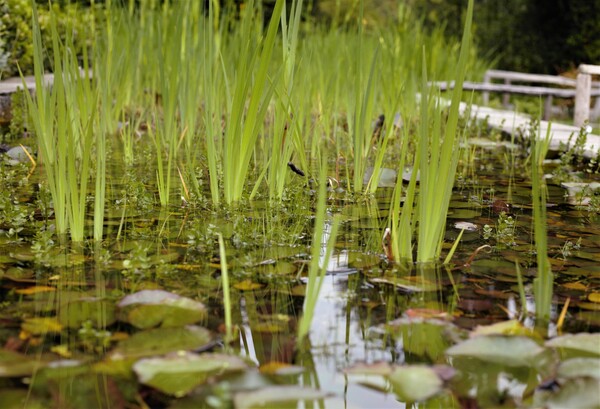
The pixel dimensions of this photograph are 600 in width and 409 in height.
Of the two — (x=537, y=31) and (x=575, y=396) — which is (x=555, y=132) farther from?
(x=537, y=31)

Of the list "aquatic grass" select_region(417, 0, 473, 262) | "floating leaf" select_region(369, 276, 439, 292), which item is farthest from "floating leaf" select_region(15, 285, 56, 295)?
"aquatic grass" select_region(417, 0, 473, 262)

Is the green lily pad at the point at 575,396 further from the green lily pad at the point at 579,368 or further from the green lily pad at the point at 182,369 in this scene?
the green lily pad at the point at 182,369

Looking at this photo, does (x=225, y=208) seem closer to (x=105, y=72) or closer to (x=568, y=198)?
(x=105, y=72)

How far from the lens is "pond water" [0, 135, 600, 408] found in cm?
119

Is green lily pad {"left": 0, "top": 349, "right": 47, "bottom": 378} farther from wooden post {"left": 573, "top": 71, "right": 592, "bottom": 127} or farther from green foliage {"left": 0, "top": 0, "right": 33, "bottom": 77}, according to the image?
wooden post {"left": 573, "top": 71, "right": 592, "bottom": 127}

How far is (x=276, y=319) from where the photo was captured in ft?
4.94

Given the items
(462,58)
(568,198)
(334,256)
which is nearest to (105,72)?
(334,256)

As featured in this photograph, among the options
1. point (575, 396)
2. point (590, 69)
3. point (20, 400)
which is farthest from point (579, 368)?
point (590, 69)

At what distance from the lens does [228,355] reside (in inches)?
50.1

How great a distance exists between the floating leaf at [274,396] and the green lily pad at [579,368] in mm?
441

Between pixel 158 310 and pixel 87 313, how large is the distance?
156mm

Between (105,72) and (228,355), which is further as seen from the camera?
(105,72)

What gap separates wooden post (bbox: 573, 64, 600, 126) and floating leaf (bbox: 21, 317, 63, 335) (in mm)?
5526

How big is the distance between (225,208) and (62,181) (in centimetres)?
65
